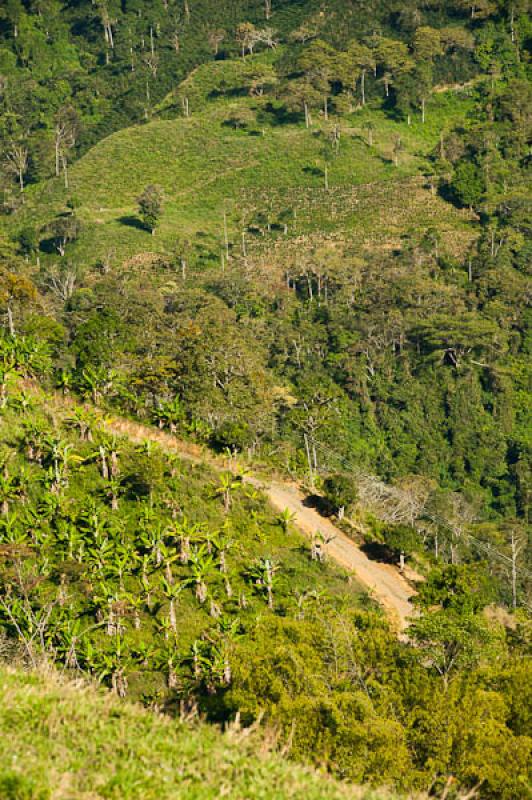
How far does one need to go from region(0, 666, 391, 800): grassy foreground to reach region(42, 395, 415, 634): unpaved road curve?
35.9 meters

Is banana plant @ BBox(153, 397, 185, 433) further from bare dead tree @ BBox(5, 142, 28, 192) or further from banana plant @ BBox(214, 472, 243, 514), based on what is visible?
bare dead tree @ BBox(5, 142, 28, 192)

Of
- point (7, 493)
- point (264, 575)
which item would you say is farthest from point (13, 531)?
point (264, 575)

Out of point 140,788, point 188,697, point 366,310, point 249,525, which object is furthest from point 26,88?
point 140,788

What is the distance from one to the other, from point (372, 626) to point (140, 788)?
17859 mm

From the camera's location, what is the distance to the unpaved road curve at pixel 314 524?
48531mm

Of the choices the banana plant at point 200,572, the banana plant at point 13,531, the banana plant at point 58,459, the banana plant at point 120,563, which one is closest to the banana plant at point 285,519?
the banana plant at point 200,572

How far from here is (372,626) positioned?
1061 inches

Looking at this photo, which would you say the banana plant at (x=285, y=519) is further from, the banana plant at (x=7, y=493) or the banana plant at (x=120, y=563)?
the banana plant at (x=7, y=493)

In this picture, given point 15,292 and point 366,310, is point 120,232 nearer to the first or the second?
point 366,310

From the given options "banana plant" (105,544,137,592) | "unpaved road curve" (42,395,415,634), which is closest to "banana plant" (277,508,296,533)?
"unpaved road curve" (42,395,415,634)

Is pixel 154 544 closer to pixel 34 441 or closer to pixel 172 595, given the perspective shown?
pixel 172 595

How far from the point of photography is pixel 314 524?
171 ft

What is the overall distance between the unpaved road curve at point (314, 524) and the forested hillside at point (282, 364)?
40.7 inches

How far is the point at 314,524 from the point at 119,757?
42050mm
